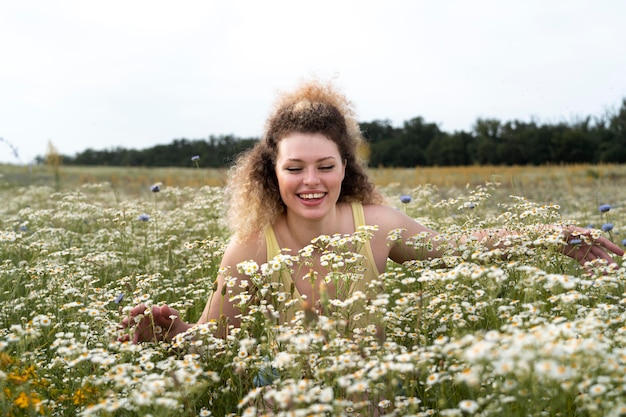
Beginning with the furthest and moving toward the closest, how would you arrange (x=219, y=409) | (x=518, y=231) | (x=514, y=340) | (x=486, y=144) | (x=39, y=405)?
1. (x=486, y=144)
2. (x=518, y=231)
3. (x=219, y=409)
4. (x=39, y=405)
5. (x=514, y=340)

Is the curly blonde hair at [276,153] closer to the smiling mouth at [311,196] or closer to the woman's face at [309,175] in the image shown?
the woman's face at [309,175]

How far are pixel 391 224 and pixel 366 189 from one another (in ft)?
1.35

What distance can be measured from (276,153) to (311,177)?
444mm

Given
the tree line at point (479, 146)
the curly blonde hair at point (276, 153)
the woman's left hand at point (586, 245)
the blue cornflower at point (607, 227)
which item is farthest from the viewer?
the tree line at point (479, 146)

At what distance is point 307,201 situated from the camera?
3.48 metres

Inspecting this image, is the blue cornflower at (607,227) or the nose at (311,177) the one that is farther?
the blue cornflower at (607,227)

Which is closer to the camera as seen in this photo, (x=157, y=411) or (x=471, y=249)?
(x=157, y=411)

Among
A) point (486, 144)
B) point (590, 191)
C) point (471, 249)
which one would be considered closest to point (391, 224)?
point (471, 249)

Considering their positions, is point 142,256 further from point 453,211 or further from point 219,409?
point 453,211

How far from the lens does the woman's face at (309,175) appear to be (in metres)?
3.48

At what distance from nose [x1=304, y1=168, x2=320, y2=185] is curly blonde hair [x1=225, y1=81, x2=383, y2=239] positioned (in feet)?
0.87

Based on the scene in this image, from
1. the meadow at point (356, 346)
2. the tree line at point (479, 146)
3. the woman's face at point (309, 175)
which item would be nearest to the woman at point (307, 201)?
the woman's face at point (309, 175)

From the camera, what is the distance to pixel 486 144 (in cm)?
3372

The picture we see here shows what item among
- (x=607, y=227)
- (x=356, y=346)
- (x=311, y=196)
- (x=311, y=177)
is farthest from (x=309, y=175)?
(x=607, y=227)
